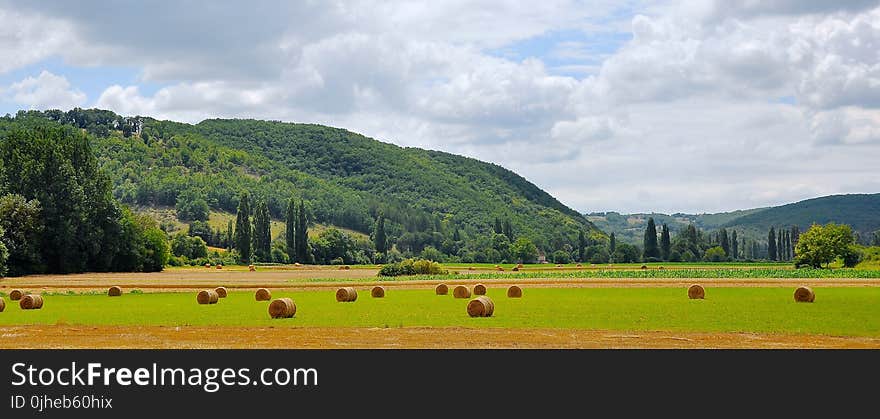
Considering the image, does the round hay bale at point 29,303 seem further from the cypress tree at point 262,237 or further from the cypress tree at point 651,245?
the cypress tree at point 651,245

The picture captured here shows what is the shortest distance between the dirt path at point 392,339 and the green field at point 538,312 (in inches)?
76.6

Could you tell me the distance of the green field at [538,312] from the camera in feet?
110

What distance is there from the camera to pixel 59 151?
10056 centimetres

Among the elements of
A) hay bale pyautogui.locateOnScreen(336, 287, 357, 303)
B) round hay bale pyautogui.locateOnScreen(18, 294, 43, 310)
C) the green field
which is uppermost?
round hay bale pyautogui.locateOnScreen(18, 294, 43, 310)

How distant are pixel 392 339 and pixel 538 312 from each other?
12337 mm

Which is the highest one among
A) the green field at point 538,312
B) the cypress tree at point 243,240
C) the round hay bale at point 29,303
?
the cypress tree at point 243,240

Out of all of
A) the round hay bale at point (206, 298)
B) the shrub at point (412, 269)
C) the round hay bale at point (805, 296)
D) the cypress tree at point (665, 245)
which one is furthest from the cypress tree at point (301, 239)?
the round hay bale at point (805, 296)

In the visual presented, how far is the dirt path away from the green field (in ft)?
6.38

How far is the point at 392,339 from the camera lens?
94.7 ft

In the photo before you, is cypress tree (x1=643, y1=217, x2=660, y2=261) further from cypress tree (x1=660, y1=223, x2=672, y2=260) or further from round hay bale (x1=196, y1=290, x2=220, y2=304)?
round hay bale (x1=196, y1=290, x2=220, y2=304)

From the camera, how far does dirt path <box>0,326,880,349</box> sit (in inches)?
1059

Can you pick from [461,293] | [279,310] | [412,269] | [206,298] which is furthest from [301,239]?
[279,310]

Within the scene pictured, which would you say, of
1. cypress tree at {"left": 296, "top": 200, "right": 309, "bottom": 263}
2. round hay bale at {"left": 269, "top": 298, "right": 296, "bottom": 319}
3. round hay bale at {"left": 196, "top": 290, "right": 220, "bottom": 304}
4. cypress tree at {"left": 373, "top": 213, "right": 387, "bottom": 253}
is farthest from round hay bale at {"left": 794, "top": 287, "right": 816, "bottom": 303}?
cypress tree at {"left": 373, "top": 213, "right": 387, "bottom": 253}
